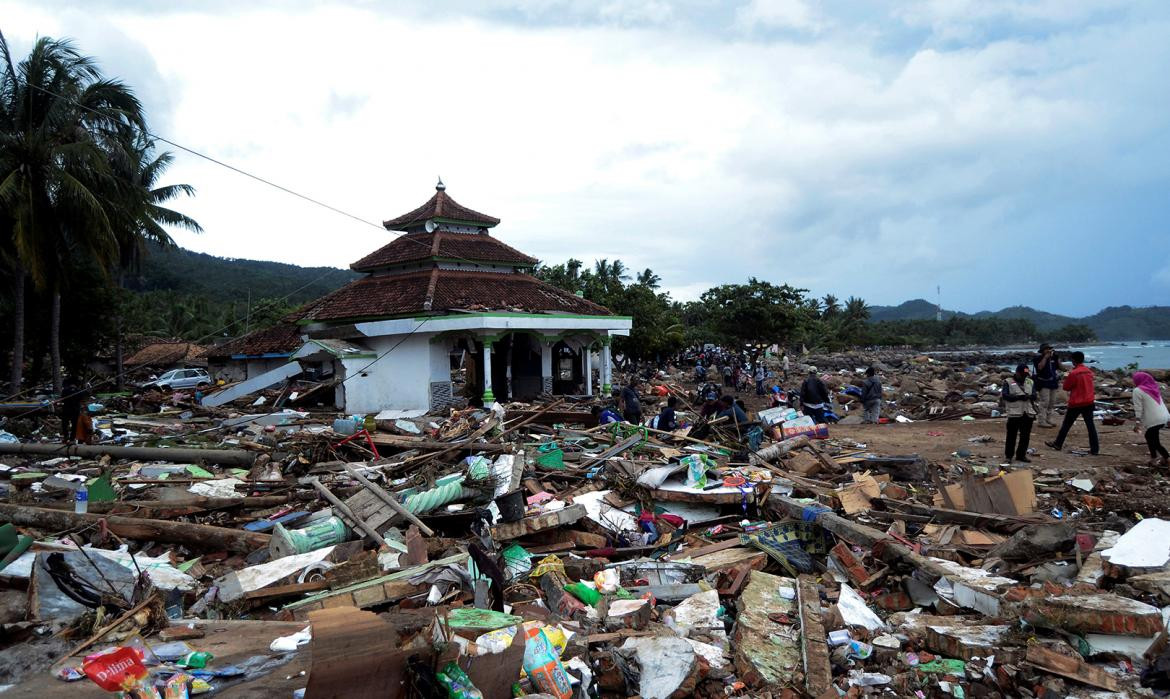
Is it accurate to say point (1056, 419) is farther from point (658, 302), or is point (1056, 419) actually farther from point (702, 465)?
point (658, 302)

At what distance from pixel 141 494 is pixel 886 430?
1295 centimetres

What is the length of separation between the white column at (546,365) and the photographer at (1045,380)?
41.8 feet

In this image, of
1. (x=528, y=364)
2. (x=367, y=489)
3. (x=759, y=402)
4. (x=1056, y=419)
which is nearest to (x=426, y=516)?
(x=367, y=489)

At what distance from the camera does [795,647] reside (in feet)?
15.6

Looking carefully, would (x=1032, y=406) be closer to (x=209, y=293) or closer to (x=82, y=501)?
(x=82, y=501)

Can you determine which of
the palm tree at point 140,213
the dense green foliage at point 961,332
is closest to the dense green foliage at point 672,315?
the palm tree at point 140,213

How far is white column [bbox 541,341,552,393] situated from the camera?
21.3 meters

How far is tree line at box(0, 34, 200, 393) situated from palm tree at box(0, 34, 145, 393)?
0.03 metres

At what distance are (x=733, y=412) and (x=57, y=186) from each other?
19370mm

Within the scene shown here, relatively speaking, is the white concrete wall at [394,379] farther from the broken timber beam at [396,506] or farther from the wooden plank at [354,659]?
the wooden plank at [354,659]

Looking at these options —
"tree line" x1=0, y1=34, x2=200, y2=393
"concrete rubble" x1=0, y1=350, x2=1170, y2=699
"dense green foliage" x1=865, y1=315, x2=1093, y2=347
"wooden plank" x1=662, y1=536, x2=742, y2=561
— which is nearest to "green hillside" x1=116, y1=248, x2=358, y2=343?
"tree line" x1=0, y1=34, x2=200, y2=393

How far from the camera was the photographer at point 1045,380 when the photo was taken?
39.2 feet

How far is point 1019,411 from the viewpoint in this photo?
32.3 feet


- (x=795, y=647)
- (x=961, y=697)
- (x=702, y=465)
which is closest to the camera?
(x=961, y=697)
